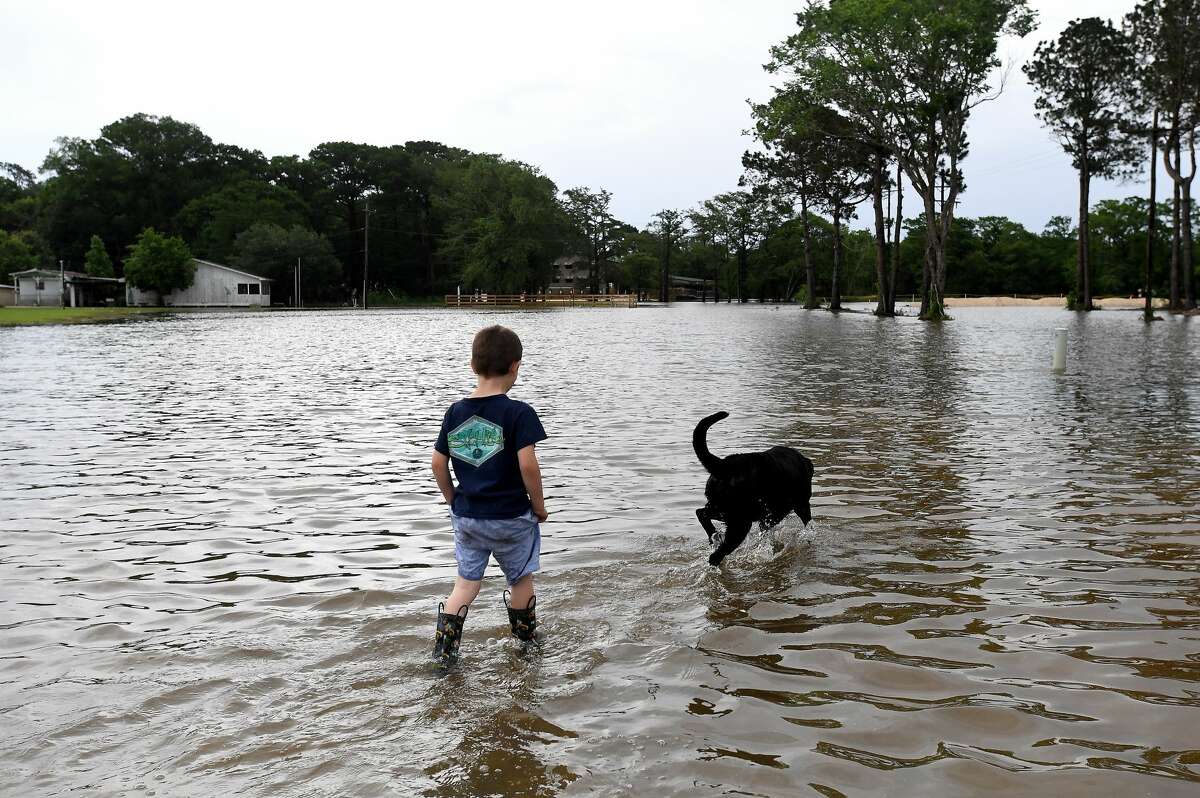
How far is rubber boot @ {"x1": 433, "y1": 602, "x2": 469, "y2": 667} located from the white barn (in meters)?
89.0

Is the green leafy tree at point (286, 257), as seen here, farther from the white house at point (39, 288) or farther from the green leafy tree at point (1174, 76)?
the green leafy tree at point (1174, 76)

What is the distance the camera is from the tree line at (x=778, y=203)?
43.4 meters

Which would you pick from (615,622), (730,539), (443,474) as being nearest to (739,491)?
(730,539)

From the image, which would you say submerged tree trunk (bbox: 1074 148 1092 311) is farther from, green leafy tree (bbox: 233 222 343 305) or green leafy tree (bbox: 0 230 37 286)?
green leafy tree (bbox: 0 230 37 286)

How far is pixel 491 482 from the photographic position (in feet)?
14.2

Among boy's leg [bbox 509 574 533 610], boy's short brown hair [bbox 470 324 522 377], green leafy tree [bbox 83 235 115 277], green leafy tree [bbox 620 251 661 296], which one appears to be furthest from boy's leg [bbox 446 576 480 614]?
green leafy tree [bbox 620 251 661 296]

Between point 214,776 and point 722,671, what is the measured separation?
2.13 metres

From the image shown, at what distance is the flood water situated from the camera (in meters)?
3.39

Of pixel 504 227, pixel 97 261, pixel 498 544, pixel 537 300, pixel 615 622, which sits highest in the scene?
pixel 504 227

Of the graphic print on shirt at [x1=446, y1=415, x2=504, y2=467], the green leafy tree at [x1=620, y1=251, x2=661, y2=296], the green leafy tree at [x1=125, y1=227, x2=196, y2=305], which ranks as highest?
the green leafy tree at [x1=620, y1=251, x2=661, y2=296]

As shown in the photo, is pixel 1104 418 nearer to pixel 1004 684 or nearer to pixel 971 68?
pixel 1004 684

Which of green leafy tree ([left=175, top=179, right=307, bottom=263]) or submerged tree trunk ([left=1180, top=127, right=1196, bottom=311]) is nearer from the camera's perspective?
submerged tree trunk ([left=1180, top=127, right=1196, bottom=311])

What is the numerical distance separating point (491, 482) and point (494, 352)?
1.98ft

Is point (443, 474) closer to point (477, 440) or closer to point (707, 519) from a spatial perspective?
point (477, 440)
